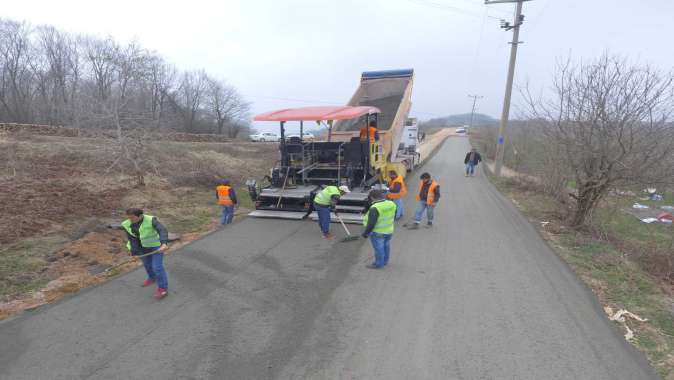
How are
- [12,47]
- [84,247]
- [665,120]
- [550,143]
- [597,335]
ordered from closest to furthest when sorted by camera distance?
[597,335], [84,247], [665,120], [550,143], [12,47]

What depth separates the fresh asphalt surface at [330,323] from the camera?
3336mm

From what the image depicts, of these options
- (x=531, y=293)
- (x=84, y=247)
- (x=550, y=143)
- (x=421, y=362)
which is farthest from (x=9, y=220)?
(x=550, y=143)

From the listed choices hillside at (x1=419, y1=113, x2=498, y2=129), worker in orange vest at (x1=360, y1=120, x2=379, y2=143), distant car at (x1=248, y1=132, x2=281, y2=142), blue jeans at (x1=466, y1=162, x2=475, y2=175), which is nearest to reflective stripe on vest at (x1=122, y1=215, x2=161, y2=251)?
worker in orange vest at (x1=360, y1=120, x2=379, y2=143)

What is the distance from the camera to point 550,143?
8.62 metres

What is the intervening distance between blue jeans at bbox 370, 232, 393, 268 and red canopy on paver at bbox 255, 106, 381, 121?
3.31m

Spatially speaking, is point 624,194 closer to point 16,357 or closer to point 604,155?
point 604,155

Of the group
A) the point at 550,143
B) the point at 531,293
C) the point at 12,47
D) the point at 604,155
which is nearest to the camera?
the point at 531,293

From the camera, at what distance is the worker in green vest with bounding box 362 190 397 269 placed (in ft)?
17.8

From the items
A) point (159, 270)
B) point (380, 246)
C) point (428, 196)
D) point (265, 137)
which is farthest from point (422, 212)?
point (265, 137)

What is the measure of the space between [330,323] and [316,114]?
5.49 meters

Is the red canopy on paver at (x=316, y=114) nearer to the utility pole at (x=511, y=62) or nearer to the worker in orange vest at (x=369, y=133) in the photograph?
the worker in orange vest at (x=369, y=133)

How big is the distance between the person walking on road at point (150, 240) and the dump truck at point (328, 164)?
12.4 ft

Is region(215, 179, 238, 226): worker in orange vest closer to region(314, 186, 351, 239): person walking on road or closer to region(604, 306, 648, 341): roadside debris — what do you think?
region(314, 186, 351, 239): person walking on road

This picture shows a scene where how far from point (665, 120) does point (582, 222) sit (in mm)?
2612
